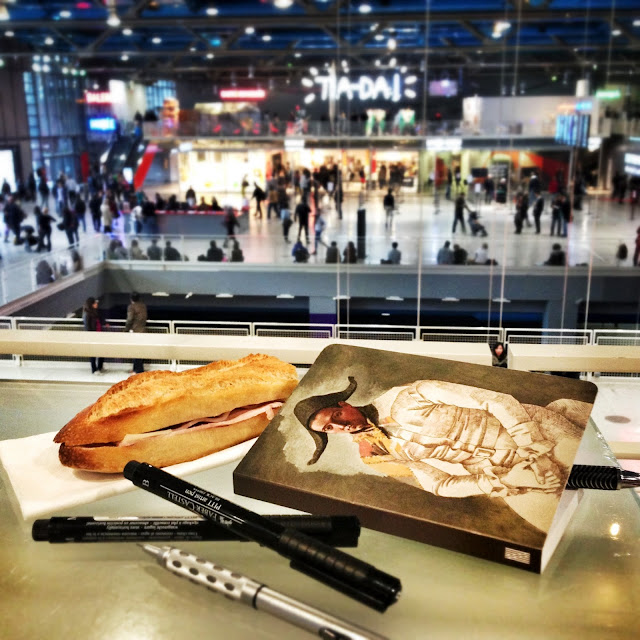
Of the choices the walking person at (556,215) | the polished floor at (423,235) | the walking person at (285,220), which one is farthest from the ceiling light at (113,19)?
the walking person at (556,215)

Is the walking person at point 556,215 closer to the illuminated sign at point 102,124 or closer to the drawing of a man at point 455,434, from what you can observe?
the illuminated sign at point 102,124

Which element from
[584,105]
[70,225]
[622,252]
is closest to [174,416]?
[622,252]

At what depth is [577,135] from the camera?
1432cm

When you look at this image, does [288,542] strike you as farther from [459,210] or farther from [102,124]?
[102,124]

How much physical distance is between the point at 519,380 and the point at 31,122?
1515 cm

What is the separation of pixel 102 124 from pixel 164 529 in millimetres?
15605

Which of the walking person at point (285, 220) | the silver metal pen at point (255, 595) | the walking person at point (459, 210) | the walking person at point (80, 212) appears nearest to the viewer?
the silver metal pen at point (255, 595)

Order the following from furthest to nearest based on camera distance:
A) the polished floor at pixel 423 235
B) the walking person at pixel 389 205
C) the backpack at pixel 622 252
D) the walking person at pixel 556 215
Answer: the walking person at pixel 389 205 < the walking person at pixel 556 215 < the backpack at pixel 622 252 < the polished floor at pixel 423 235

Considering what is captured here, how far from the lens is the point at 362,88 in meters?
14.7

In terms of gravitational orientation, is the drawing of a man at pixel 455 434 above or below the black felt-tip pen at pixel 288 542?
above

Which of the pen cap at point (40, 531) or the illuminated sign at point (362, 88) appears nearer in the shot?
the pen cap at point (40, 531)

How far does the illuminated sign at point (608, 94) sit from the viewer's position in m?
14.4

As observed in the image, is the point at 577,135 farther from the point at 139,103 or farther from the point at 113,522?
the point at 113,522

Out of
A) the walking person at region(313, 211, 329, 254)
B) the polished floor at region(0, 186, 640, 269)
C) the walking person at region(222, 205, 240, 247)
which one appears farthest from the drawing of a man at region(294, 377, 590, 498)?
the walking person at region(222, 205, 240, 247)
